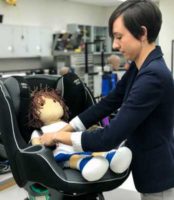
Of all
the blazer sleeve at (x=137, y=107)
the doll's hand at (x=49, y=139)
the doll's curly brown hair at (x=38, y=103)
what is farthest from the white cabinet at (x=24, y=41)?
the blazer sleeve at (x=137, y=107)

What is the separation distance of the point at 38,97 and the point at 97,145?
89 centimetres

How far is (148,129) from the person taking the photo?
3.95ft

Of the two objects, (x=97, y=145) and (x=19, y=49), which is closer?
(x=97, y=145)

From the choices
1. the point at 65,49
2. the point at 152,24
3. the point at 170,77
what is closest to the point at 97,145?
the point at 170,77

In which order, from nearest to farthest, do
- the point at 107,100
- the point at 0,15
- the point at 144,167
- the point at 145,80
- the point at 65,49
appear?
the point at 145,80 < the point at 144,167 < the point at 107,100 < the point at 0,15 < the point at 65,49

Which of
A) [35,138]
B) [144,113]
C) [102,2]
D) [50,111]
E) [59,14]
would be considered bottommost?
[35,138]

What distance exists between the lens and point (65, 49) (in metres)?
7.24

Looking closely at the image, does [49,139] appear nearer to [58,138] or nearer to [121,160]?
[58,138]

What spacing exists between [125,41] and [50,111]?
909 millimetres

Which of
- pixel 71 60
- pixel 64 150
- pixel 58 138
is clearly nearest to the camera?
pixel 58 138

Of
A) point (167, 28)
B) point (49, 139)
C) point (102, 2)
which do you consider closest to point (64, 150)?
point (49, 139)

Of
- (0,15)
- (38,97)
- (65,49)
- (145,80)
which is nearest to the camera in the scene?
(145,80)

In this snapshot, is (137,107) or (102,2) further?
(102,2)

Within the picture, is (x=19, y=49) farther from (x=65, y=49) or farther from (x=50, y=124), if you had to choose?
(x=50, y=124)
